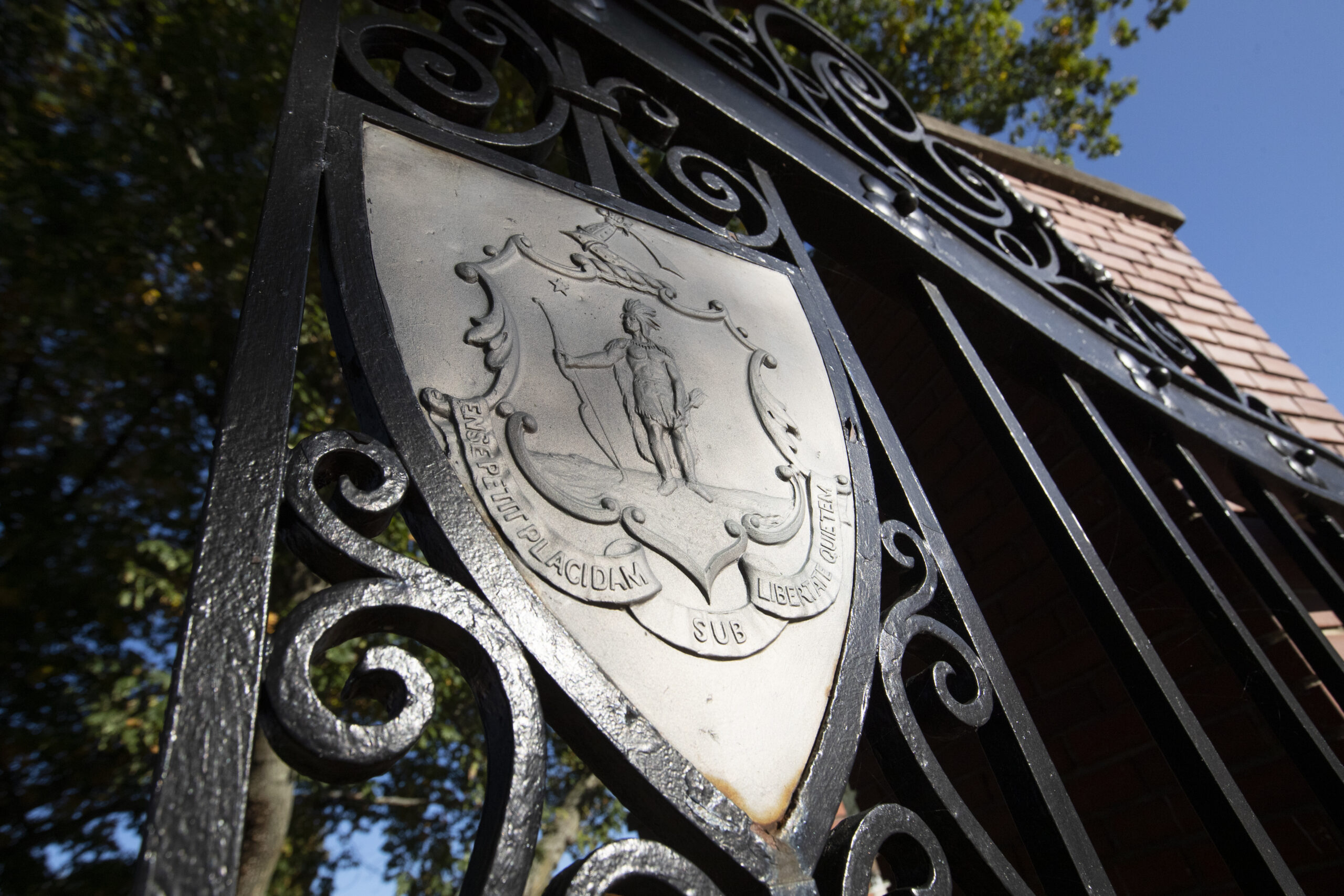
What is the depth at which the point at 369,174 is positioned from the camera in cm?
85

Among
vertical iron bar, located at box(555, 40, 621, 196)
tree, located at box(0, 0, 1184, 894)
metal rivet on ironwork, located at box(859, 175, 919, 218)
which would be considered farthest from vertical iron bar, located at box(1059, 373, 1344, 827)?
tree, located at box(0, 0, 1184, 894)

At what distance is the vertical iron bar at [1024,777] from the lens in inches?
31.3

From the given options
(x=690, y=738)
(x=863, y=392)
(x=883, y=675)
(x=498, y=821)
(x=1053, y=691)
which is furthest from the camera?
(x=1053, y=691)

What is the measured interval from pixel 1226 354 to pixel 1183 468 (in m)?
1.47

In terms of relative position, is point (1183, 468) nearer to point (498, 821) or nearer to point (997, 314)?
point (997, 314)

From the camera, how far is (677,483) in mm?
805

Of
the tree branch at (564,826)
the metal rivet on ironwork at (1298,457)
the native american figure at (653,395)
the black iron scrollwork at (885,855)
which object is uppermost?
the metal rivet on ironwork at (1298,457)

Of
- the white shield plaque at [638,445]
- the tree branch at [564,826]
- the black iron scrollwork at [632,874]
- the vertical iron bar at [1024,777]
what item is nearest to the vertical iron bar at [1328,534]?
the vertical iron bar at [1024,777]

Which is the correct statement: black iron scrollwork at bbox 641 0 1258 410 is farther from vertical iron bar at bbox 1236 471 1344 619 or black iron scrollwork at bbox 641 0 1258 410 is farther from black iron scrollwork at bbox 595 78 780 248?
vertical iron bar at bbox 1236 471 1344 619

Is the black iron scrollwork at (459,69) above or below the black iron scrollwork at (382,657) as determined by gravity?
above

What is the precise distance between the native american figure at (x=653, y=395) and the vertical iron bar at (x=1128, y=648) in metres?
0.63

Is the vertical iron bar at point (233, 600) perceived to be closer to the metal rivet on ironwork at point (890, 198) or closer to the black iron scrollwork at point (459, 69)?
the black iron scrollwork at point (459, 69)

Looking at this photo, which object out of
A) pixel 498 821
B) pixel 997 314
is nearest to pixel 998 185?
pixel 997 314

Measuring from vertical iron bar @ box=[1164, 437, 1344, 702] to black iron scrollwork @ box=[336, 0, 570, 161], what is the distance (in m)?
1.39
